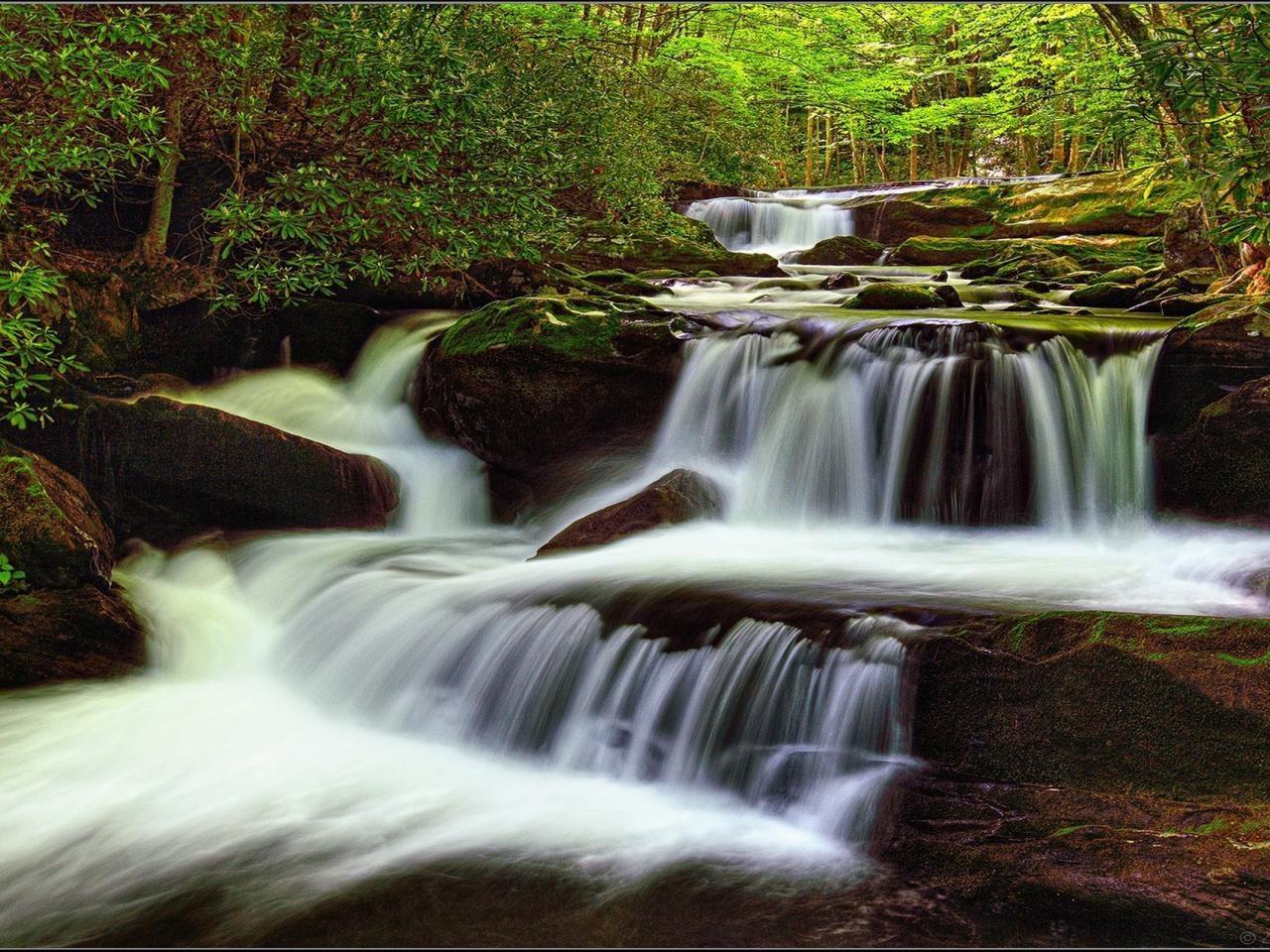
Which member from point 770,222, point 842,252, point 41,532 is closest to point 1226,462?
point 41,532

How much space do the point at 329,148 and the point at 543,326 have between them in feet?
7.65

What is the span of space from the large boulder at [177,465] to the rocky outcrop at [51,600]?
4.32 feet

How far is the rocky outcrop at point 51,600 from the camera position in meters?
6.12

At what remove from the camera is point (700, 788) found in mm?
4672

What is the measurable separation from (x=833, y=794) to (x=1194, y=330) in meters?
5.29

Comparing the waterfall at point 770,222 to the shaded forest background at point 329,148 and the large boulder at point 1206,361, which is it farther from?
the large boulder at point 1206,361

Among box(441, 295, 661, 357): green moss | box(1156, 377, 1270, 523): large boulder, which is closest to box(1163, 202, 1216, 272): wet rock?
box(1156, 377, 1270, 523): large boulder

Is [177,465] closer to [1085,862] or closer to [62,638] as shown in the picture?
[62,638]

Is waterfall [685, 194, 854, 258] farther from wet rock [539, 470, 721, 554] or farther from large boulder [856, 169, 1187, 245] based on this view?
wet rock [539, 470, 721, 554]

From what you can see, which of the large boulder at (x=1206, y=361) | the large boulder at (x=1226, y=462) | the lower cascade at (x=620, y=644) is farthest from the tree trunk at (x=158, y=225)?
the large boulder at (x=1226, y=462)

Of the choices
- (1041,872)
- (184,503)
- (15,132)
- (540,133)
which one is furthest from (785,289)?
Answer: (1041,872)

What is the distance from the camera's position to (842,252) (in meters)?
16.7

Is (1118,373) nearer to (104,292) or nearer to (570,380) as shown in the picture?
(570,380)

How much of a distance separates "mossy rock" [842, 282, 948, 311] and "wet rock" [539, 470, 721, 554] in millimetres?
3904
